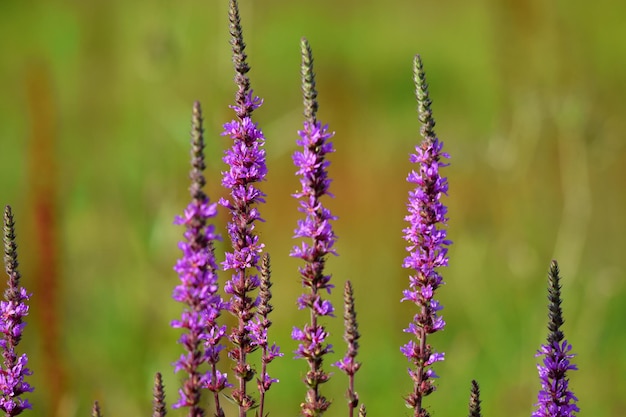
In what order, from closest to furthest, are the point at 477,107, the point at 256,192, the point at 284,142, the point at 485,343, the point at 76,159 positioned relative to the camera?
1. the point at 256,192
2. the point at 284,142
3. the point at 485,343
4. the point at 76,159
5. the point at 477,107

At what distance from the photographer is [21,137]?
1027 cm

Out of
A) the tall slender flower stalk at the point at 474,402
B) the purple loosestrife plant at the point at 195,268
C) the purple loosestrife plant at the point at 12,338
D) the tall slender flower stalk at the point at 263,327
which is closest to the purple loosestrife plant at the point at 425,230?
the tall slender flower stalk at the point at 474,402

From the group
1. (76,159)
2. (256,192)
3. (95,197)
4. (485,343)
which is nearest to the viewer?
(256,192)

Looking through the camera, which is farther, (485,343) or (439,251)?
(485,343)

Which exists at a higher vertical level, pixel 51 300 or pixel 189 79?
pixel 189 79

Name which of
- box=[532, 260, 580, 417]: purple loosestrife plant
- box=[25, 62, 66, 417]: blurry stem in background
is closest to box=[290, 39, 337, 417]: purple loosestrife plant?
box=[532, 260, 580, 417]: purple loosestrife plant

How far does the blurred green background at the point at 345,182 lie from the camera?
18.1 feet

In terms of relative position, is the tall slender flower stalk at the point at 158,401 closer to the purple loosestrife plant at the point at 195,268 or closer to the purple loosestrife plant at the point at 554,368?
the purple loosestrife plant at the point at 195,268

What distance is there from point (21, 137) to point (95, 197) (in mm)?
2001

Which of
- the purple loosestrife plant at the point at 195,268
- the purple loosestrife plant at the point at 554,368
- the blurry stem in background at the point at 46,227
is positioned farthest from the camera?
the blurry stem in background at the point at 46,227

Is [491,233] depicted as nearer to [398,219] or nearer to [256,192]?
[398,219]

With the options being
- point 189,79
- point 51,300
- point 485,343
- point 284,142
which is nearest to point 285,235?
point 485,343

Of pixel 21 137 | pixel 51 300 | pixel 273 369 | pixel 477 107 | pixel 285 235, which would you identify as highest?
pixel 477 107

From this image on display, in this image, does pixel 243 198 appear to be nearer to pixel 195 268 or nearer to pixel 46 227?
pixel 195 268
